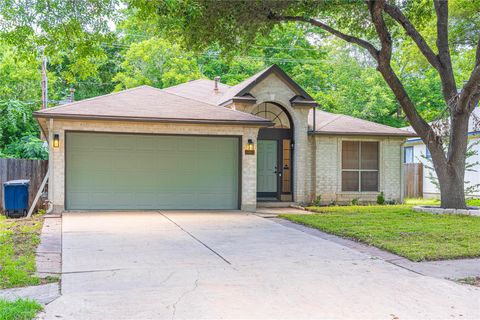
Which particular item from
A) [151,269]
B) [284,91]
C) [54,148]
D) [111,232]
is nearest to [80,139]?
[54,148]

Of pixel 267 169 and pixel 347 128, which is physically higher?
pixel 347 128

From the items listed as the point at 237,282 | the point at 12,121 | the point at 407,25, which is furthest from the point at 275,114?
the point at 12,121

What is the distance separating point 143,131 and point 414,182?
14.4 metres

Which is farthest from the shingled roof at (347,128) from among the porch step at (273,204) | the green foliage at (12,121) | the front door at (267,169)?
the green foliage at (12,121)

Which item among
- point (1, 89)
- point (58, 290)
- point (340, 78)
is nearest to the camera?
point (58, 290)

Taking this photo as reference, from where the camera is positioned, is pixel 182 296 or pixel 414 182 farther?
pixel 414 182

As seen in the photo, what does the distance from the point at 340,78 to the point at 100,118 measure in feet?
73.9

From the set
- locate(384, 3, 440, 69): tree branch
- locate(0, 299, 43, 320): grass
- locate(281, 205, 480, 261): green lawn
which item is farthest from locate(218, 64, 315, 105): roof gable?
locate(0, 299, 43, 320): grass

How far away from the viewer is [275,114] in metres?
16.7

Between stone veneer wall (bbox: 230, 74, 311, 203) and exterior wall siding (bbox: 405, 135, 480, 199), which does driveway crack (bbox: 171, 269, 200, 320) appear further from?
exterior wall siding (bbox: 405, 135, 480, 199)

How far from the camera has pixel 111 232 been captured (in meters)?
9.54

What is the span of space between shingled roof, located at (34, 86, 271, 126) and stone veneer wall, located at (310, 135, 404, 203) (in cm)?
328

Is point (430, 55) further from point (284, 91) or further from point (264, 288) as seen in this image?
point (264, 288)

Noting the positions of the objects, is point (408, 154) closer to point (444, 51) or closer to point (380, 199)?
point (380, 199)
